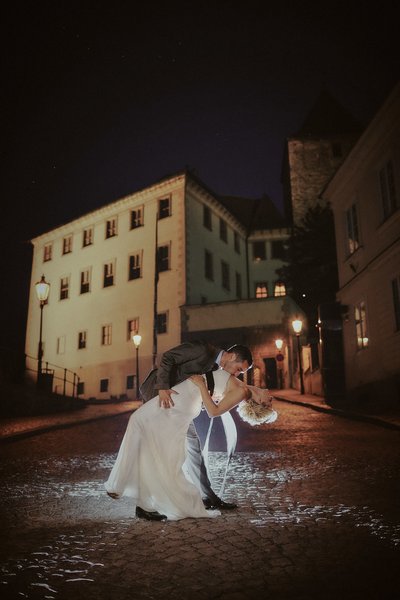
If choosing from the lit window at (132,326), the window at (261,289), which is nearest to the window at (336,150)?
the window at (261,289)

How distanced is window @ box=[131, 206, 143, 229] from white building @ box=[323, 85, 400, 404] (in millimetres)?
17985

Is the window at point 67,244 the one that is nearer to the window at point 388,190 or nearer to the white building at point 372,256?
the white building at point 372,256

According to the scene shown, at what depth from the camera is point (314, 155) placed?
45500mm

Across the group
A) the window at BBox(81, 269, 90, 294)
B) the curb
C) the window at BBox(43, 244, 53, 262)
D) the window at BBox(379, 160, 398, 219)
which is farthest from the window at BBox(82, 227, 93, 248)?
the window at BBox(379, 160, 398, 219)

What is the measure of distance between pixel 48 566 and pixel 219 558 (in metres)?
1.09

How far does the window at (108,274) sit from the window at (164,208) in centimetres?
536

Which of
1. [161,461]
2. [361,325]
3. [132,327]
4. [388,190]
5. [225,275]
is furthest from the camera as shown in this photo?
[225,275]

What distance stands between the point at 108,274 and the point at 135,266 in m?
2.88

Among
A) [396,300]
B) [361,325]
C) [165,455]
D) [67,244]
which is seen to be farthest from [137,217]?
[165,455]

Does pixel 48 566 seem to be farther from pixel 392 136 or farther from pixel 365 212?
pixel 365 212

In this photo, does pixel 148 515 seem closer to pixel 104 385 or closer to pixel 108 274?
pixel 104 385

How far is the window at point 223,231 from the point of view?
1507 inches

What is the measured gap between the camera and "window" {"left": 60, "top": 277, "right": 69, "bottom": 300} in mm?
39312

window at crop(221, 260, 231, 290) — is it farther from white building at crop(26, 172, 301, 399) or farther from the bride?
the bride
